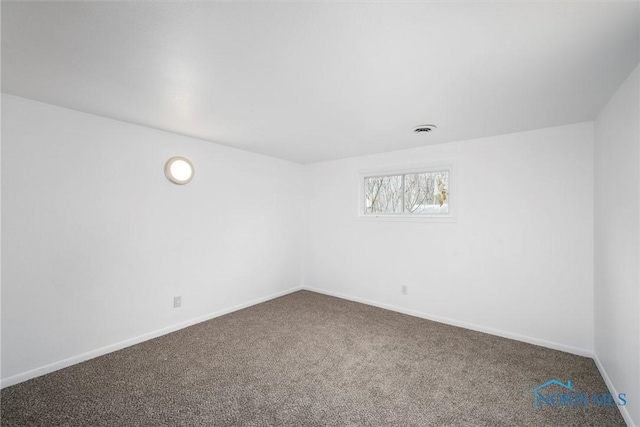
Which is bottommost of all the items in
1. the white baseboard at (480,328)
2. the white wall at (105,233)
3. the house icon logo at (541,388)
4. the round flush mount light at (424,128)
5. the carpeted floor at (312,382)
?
the carpeted floor at (312,382)

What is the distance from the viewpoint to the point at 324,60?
1673 millimetres

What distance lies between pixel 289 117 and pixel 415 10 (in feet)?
5.20

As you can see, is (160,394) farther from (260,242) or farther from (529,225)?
(529,225)

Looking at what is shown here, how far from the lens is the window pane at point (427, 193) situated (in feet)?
12.1

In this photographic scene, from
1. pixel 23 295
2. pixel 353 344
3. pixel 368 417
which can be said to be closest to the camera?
pixel 368 417

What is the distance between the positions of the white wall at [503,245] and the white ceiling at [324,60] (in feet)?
1.66

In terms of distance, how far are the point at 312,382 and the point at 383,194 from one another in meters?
2.79

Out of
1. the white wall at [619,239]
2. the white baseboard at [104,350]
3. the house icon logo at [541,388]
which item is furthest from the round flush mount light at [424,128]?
the white baseboard at [104,350]

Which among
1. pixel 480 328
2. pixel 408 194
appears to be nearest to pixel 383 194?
pixel 408 194

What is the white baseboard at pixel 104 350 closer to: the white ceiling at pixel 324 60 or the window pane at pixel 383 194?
the white ceiling at pixel 324 60

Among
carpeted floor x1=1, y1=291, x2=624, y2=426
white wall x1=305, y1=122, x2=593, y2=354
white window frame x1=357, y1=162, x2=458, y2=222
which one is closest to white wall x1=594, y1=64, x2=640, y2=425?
white wall x1=305, y1=122, x2=593, y2=354

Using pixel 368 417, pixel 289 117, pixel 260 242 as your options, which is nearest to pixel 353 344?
pixel 368 417

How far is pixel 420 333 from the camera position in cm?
322

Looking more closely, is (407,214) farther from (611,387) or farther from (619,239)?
(611,387)
